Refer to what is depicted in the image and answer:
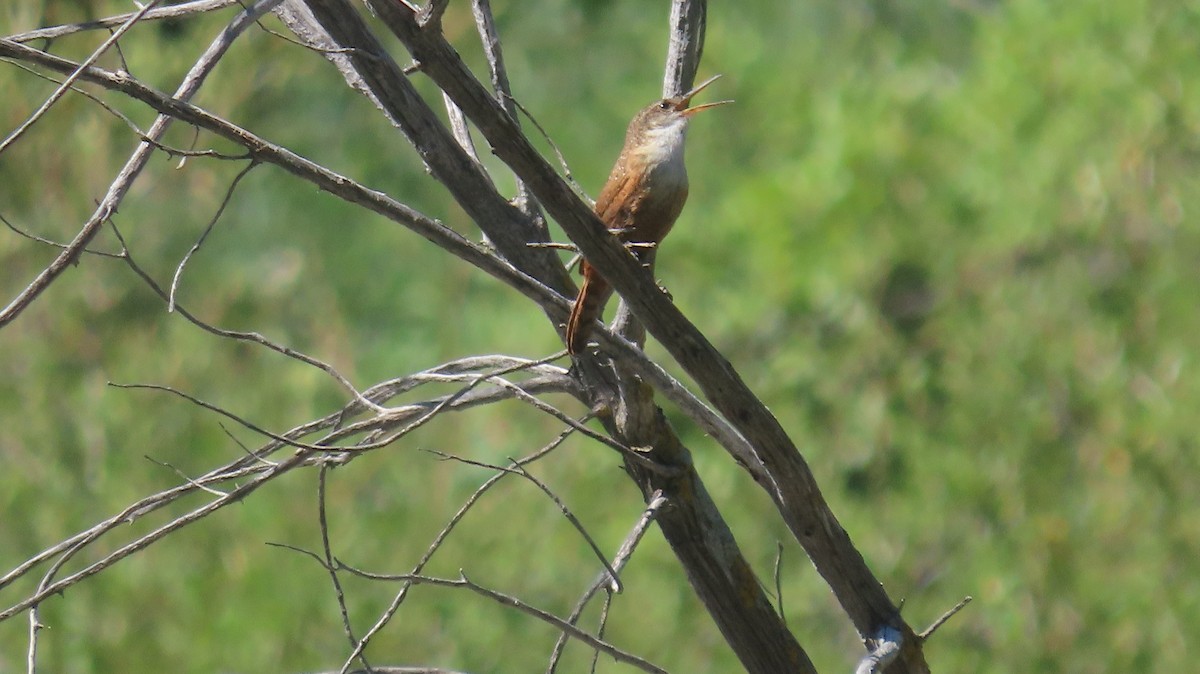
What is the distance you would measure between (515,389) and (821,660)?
14.6 ft

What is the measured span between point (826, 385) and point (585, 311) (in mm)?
4960

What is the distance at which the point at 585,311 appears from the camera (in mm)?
2811

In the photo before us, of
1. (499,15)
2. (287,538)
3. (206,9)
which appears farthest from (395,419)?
(499,15)

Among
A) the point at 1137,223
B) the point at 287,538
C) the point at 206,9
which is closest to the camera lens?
the point at 206,9

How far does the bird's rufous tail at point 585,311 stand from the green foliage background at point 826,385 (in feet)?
Answer: 13.9

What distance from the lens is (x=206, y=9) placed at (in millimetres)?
3158

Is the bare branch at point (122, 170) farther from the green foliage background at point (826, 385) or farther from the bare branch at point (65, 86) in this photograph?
the green foliage background at point (826, 385)

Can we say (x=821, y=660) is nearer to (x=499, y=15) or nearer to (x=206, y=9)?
(x=206, y=9)

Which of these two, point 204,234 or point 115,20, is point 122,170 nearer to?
point 204,234

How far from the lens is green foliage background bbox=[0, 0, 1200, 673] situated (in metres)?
7.01

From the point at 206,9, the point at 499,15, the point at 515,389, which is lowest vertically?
the point at 515,389

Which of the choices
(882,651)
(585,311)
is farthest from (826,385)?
(585,311)

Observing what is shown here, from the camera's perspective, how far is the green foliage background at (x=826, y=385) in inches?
276

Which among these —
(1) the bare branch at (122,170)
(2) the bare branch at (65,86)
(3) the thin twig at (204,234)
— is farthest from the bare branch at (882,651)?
(2) the bare branch at (65,86)
